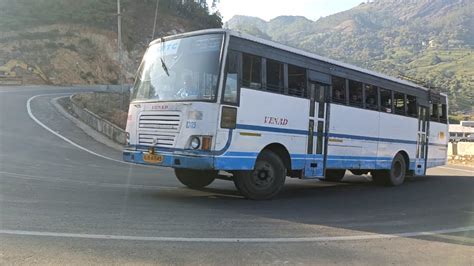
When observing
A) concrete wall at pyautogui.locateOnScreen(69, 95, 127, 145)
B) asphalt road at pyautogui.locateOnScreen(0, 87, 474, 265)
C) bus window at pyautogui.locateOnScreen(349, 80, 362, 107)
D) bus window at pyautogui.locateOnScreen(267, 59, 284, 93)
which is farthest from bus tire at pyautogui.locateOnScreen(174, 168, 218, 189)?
concrete wall at pyautogui.locateOnScreen(69, 95, 127, 145)

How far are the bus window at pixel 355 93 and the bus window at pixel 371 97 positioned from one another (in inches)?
14.0

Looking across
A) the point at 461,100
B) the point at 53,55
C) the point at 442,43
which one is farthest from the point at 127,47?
the point at 442,43

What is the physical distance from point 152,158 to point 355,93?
236 inches

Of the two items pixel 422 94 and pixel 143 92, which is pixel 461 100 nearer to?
pixel 422 94

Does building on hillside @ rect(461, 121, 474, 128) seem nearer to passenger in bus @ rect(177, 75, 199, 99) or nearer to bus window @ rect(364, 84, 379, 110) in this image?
bus window @ rect(364, 84, 379, 110)

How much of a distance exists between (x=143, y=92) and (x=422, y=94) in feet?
34.1

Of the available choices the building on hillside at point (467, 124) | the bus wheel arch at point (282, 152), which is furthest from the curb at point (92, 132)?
the building on hillside at point (467, 124)

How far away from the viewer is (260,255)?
5.96 metres

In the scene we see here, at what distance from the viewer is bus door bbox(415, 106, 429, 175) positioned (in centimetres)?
1650

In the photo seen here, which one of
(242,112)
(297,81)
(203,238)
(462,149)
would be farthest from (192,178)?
(462,149)

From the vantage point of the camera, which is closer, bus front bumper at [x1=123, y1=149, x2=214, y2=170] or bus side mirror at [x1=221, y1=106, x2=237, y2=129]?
bus front bumper at [x1=123, y1=149, x2=214, y2=170]

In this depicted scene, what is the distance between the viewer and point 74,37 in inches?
2653

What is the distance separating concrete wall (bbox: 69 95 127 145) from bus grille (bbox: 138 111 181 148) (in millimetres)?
11556

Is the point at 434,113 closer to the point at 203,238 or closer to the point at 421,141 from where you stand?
the point at 421,141
